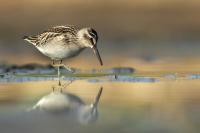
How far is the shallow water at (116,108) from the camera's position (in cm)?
728

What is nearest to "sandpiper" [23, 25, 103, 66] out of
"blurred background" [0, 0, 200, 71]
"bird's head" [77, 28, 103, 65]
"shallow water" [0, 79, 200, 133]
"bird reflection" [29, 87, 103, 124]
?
"bird's head" [77, 28, 103, 65]

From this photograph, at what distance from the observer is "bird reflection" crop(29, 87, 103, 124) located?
7.92 meters

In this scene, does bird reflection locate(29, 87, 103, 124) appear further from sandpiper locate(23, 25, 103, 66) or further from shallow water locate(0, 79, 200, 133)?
sandpiper locate(23, 25, 103, 66)

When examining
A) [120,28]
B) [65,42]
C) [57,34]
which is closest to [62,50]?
[65,42]

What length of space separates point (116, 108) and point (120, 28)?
30.5 ft

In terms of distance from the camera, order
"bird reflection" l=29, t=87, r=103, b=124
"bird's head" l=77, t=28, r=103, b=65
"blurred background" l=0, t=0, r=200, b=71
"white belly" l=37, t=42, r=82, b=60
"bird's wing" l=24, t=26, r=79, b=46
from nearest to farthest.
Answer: "bird reflection" l=29, t=87, r=103, b=124
"bird's head" l=77, t=28, r=103, b=65
"white belly" l=37, t=42, r=82, b=60
"bird's wing" l=24, t=26, r=79, b=46
"blurred background" l=0, t=0, r=200, b=71

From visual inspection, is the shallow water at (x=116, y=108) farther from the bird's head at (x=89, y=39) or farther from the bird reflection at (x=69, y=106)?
the bird's head at (x=89, y=39)

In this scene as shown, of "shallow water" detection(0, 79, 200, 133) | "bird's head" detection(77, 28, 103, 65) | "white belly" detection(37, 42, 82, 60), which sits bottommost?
"shallow water" detection(0, 79, 200, 133)

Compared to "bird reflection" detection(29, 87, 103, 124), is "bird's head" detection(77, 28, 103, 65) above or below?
above

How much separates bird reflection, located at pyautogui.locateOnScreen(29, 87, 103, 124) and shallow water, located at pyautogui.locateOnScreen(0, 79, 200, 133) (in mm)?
56

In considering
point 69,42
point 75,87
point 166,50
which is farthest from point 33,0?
point 75,87

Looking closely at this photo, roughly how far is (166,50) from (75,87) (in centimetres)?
504

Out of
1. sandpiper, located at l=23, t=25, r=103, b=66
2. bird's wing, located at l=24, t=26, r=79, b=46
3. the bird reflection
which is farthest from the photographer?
bird's wing, located at l=24, t=26, r=79, b=46

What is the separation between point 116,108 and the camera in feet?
27.6
